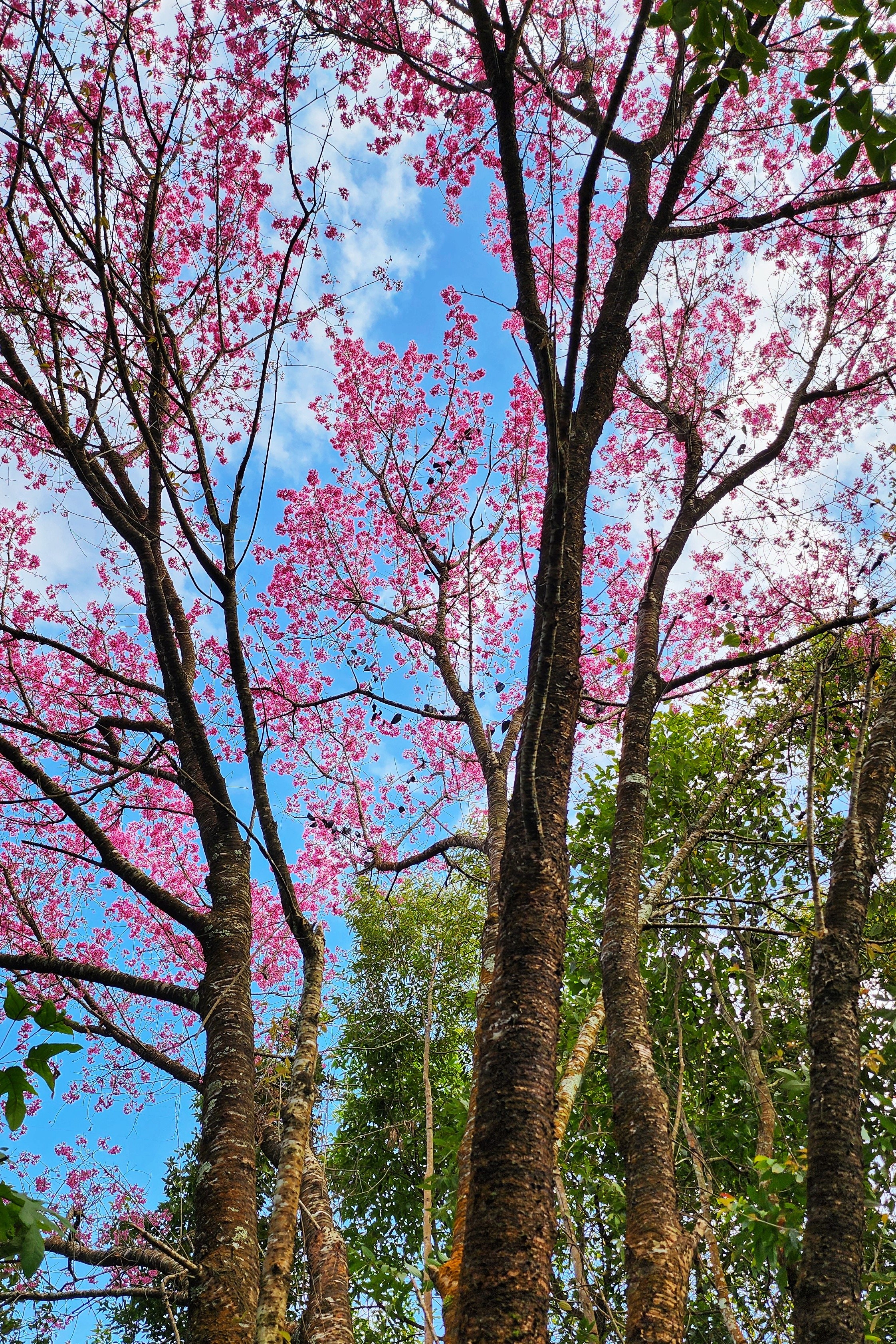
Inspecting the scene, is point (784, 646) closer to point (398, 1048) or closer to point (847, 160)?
point (847, 160)

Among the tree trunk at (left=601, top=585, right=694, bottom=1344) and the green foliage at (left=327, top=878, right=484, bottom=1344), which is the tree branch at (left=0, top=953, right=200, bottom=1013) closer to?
the tree trunk at (left=601, top=585, right=694, bottom=1344)

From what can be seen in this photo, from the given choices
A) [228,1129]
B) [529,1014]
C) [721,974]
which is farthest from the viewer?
[721,974]

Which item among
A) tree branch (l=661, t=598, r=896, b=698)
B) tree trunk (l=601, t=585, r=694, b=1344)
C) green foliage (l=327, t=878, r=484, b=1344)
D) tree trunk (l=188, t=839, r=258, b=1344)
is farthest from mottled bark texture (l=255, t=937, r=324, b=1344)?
green foliage (l=327, t=878, r=484, b=1344)

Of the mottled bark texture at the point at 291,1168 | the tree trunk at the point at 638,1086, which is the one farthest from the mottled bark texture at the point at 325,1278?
the tree trunk at the point at 638,1086

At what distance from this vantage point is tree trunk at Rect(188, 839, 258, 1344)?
3037mm

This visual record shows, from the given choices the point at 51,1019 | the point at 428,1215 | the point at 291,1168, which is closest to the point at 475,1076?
the point at 291,1168

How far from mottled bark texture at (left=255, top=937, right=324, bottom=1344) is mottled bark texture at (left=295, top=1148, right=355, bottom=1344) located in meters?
0.63

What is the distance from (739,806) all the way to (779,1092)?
2376mm

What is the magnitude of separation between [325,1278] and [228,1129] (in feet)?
3.71

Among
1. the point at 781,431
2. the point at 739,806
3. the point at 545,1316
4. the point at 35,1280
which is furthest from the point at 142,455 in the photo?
the point at 545,1316

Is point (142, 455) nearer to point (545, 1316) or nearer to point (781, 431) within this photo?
point (781, 431)

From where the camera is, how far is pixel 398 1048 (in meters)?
11.5

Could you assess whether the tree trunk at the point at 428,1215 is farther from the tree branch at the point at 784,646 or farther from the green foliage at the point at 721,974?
the tree branch at the point at 784,646

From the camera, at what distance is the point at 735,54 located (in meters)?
3.78
